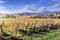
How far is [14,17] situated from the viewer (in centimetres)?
397

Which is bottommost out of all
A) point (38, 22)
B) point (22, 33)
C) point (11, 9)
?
point (22, 33)

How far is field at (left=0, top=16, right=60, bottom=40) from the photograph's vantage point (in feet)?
12.8

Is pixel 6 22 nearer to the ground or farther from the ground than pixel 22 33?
farther from the ground

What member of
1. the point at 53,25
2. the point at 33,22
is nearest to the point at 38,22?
the point at 33,22

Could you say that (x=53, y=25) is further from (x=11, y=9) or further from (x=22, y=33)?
(x=11, y=9)

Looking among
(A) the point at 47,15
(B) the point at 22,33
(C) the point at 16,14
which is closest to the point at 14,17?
(C) the point at 16,14

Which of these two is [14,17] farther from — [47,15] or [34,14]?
[47,15]

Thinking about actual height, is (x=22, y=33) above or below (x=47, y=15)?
below

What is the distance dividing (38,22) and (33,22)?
0.40ft

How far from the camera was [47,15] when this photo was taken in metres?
4.07

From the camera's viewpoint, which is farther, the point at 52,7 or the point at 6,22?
the point at 52,7

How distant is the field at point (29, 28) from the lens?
3.92 m

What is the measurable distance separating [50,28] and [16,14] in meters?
0.90

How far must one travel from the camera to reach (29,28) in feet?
13.2
